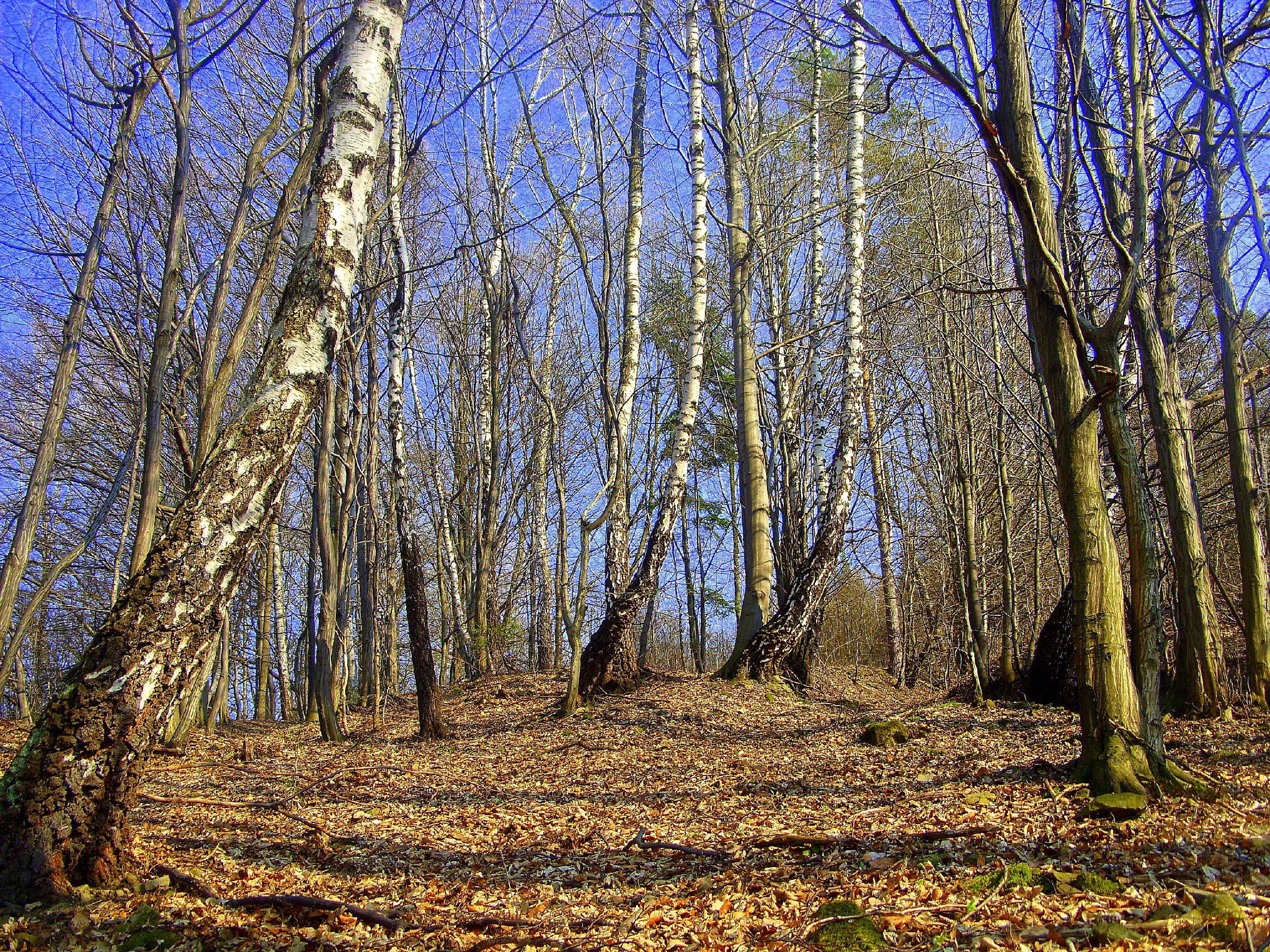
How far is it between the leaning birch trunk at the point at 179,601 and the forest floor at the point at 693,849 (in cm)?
23

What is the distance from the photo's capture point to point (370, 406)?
8891 mm

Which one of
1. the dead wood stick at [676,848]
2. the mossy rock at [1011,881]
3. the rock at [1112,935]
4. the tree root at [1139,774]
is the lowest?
the dead wood stick at [676,848]

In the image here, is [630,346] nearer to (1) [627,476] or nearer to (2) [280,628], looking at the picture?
(1) [627,476]

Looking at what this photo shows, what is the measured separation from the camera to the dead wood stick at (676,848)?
11.3 ft

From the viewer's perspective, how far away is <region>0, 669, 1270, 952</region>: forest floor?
2.50 meters

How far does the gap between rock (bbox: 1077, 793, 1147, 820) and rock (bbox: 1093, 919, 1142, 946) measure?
1.32m

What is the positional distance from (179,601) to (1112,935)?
3347 millimetres

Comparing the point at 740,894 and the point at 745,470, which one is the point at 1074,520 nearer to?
the point at 740,894

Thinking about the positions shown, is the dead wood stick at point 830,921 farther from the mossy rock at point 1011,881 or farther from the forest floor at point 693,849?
the mossy rock at point 1011,881

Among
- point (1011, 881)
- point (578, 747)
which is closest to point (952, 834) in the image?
point (1011, 881)

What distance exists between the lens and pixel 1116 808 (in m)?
3.38

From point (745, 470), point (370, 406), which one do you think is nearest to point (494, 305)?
point (370, 406)

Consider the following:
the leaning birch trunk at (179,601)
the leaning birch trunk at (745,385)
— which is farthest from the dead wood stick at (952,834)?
the leaning birch trunk at (745,385)

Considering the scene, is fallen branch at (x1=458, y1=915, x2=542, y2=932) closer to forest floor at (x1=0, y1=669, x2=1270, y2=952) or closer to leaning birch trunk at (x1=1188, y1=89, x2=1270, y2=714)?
forest floor at (x1=0, y1=669, x2=1270, y2=952)
